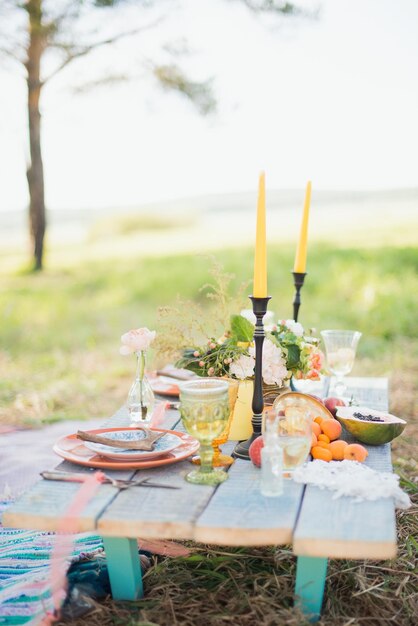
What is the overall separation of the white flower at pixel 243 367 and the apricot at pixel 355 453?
1.24 ft

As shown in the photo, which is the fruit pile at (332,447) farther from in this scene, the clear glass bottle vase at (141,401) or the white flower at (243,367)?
the clear glass bottle vase at (141,401)

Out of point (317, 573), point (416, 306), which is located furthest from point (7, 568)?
point (416, 306)

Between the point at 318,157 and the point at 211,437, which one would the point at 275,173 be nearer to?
the point at 318,157

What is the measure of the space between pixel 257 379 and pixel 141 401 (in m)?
0.42

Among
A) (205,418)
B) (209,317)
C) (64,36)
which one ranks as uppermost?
(64,36)

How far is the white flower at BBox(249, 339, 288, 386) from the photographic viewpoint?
2125 mm

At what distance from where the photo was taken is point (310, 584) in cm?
165

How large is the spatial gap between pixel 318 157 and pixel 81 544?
30.0 ft

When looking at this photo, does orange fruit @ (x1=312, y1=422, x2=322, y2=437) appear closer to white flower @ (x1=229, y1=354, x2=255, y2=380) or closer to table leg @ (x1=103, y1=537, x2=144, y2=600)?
white flower @ (x1=229, y1=354, x2=255, y2=380)

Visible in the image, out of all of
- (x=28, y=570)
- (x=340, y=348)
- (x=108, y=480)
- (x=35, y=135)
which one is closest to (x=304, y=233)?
(x=340, y=348)

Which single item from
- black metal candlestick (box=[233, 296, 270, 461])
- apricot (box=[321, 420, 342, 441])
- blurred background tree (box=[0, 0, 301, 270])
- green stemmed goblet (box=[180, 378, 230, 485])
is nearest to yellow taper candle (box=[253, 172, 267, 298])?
black metal candlestick (box=[233, 296, 270, 461])

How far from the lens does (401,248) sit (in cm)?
820

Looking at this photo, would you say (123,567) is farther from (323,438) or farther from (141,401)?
(323,438)

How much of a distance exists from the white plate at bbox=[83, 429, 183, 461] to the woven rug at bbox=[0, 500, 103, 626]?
1.14ft
